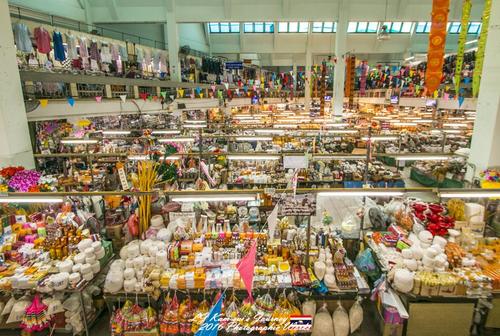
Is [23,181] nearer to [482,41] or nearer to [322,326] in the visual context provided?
[322,326]

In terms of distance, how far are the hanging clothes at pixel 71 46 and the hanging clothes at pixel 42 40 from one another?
208 cm

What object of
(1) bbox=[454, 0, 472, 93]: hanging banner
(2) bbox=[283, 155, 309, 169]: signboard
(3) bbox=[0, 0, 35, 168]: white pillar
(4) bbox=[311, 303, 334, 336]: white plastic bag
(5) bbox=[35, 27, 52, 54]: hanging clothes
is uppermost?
(5) bbox=[35, 27, 52, 54]: hanging clothes

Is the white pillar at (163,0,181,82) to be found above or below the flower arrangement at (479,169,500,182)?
above

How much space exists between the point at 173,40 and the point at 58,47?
8039mm

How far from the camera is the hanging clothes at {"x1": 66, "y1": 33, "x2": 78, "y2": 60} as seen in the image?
13.1m

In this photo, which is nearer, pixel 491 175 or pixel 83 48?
pixel 491 175

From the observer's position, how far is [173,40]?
18750 millimetres

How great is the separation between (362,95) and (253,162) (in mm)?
25315

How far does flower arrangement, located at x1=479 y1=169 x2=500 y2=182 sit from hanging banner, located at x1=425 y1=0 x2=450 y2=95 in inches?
95.0

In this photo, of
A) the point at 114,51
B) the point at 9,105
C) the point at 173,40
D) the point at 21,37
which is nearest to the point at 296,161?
the point at 9,105

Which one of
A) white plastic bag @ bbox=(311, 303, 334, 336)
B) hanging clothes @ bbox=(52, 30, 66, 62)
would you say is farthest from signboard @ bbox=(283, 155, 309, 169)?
hanging clothes @ bbox=(52, 30, 66, 62)

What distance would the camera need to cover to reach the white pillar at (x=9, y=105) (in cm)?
696

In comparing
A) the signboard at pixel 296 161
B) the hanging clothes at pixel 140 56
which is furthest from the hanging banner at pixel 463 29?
the hanging clothes at pixel 140 56

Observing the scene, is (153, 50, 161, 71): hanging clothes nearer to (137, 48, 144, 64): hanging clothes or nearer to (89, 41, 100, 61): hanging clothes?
(137, 48, 144, 64): hanging clothes
